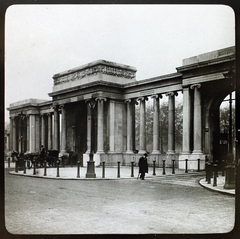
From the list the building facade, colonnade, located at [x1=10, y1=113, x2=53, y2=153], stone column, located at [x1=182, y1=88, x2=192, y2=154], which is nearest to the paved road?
the building facade

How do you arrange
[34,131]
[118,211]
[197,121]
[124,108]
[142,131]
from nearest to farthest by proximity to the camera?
[118,211], [197,121], [142,131], [124,108], [34,131]

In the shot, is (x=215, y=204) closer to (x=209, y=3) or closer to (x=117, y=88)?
(x=209, y=3)

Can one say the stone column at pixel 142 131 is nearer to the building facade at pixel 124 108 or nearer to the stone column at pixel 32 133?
the building facade at pixel 124 108

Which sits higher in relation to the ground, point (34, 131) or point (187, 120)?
point (187, 120)

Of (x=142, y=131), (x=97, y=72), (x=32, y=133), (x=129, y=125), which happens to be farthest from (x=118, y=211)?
(x=32, y=133)

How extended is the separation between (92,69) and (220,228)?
2944cm

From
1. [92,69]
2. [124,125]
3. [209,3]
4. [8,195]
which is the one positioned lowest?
[8,195]

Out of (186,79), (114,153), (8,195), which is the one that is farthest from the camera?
(114,153)

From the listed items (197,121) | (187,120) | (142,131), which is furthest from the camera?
(142,131)

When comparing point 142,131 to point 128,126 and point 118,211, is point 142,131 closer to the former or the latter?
point 128,126

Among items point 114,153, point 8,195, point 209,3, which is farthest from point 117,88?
point 209,3

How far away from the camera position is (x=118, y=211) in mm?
10492

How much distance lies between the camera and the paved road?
339 inches

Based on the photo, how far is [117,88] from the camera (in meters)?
36.5
